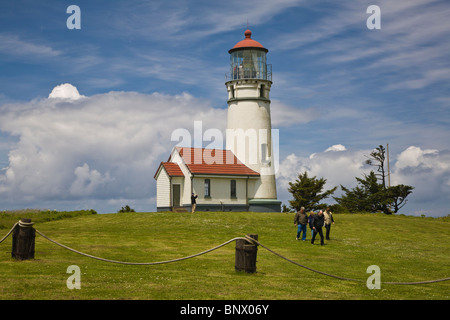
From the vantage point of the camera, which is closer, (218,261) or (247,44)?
(218,261)

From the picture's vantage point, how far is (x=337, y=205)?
59438 millimetres

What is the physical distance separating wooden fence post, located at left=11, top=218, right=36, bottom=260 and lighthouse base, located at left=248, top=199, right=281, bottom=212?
112 feet

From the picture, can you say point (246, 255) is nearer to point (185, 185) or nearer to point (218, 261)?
point (218, 261)

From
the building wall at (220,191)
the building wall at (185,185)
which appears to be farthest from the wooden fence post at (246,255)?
the building wall at (220,191)

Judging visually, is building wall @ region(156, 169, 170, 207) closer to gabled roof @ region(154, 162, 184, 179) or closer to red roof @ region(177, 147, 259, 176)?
gabled roof @ region(154, 162, 184, 179)

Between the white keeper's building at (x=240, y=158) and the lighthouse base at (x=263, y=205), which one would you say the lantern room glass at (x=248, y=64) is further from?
the lighthouse base at (x=263, y=205)

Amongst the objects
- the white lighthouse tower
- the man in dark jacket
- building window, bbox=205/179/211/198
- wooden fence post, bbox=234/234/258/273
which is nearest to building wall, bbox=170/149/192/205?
building window, bbox=205/179/211/198

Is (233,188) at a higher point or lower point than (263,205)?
higher

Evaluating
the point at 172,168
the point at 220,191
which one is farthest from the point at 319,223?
the point at 172,168

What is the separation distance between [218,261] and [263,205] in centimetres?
3091

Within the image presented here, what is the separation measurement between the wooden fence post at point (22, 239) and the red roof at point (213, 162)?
1148 inches

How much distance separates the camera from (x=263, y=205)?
166 ft

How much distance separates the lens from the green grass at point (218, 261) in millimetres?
13133
